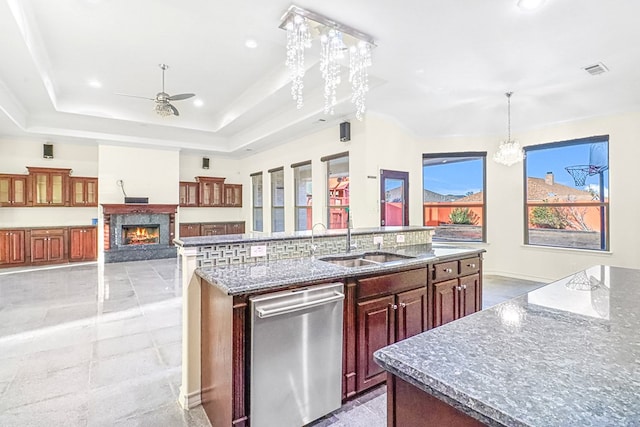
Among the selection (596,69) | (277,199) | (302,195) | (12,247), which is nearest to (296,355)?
(596,69)

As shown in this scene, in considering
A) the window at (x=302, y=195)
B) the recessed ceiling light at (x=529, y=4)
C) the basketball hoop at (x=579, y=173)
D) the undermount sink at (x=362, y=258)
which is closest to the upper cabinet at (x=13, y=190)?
the window at (x=302, y=195)

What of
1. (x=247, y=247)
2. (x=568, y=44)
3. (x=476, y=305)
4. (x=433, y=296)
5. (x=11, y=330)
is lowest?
(x=11, y=330)

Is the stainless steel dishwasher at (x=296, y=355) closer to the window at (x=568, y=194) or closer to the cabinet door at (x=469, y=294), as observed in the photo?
the cabinet door at (x=469, y=294)

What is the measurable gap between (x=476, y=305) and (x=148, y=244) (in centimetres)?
788

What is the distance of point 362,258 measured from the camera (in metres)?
2.97

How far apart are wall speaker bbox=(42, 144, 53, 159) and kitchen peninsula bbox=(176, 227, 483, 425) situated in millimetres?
7799

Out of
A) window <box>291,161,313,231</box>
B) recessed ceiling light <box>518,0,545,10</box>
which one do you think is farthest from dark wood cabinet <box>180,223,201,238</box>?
recessed ceiling light <box>518,0,545,10</box>

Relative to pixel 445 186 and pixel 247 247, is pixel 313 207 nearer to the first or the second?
pixel 445 186

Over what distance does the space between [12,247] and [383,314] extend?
8.66 meters

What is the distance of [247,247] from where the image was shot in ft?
7.91

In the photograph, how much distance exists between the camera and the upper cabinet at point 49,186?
748 centimetres

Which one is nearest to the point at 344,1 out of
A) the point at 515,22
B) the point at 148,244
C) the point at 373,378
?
the point at 515,22

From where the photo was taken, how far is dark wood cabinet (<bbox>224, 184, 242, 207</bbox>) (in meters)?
10.1

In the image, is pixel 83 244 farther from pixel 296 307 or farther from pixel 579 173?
pixel 579 173
